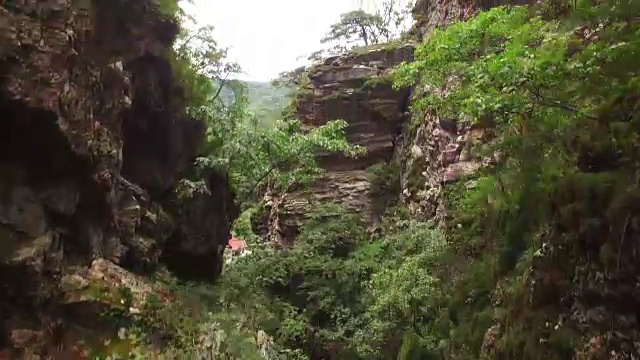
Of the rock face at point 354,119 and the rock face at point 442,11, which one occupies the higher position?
the rock face at point 442,11

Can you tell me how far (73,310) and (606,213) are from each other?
701 cm

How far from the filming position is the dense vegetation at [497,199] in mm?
6340

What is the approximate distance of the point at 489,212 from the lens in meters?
10.3

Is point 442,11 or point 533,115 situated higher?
point 442,11

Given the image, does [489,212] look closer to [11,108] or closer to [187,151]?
[187,151]

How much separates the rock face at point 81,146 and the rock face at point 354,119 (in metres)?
11.2

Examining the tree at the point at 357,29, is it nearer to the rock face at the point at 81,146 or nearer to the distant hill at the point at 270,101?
the distant hill at the point at 270,101

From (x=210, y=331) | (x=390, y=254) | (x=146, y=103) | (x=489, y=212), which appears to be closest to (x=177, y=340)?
(x=210, y=331)

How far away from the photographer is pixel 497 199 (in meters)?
9.55

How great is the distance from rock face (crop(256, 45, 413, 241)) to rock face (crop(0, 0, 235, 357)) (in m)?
11.2

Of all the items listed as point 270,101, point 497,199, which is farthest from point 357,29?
point 497,199

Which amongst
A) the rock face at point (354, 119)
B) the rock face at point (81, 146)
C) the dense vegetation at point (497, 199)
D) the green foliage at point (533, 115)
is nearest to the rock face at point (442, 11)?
the rock face at point (354, 119)

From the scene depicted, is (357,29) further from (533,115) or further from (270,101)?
(533,115)

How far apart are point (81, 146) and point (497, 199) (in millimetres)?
6653
